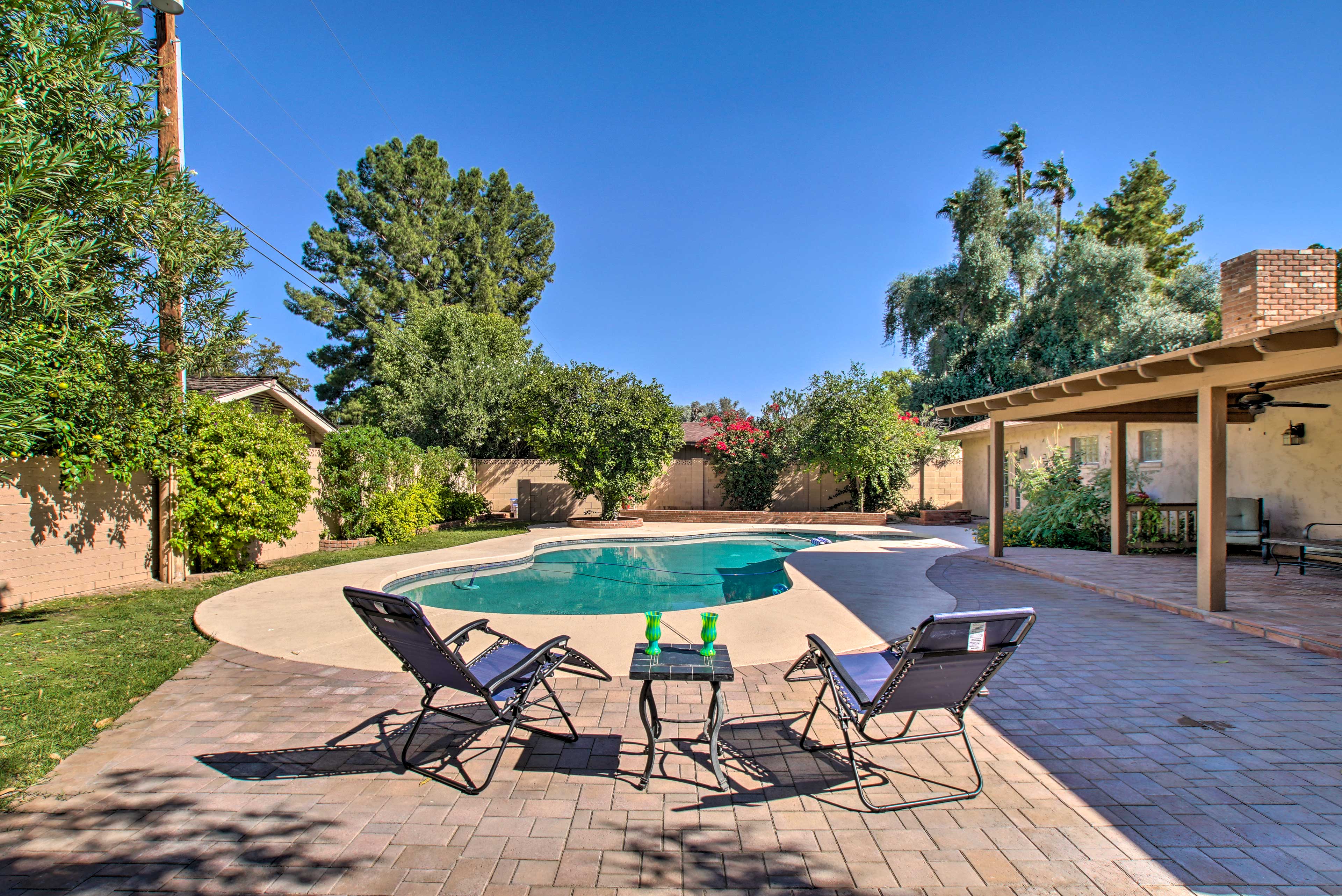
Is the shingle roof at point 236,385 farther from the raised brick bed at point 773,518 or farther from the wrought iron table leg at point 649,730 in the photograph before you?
the wrought iron table leg at point 649,730

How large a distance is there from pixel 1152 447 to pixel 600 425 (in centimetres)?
1207

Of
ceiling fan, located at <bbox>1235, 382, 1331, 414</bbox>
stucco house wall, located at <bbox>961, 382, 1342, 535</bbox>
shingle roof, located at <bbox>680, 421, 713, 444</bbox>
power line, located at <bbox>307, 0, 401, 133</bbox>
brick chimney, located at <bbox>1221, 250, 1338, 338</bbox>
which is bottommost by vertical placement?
stucco house wall, located at <bbox>961, 382, 1342, 535</bbox>

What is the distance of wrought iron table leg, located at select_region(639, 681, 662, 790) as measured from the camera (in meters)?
2.93

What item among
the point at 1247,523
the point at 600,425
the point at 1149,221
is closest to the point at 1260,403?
the point at 1247,523

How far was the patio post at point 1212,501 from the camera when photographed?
6.12 m

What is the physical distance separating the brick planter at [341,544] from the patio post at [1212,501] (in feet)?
40.3

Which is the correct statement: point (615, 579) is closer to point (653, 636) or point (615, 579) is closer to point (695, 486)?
point (653, 636)

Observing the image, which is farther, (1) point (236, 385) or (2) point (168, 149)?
(1) point (236, 385)

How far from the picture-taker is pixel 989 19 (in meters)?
11.2

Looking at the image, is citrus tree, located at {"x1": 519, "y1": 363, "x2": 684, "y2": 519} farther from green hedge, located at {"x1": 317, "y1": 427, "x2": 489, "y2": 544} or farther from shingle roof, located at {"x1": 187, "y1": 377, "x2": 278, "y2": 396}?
shingle roof, located at {"x1": 187, "y1": 377, "x2": 278, "y2": 396}

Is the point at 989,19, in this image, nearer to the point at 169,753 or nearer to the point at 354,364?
the point at 169,753

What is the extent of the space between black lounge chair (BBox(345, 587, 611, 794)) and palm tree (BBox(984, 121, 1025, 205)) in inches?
1207

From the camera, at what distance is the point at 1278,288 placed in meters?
8.95

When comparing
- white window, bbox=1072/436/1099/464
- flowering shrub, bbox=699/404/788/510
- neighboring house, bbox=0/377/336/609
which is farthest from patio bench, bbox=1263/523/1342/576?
neighboring house, bbox=0/377/336/609
